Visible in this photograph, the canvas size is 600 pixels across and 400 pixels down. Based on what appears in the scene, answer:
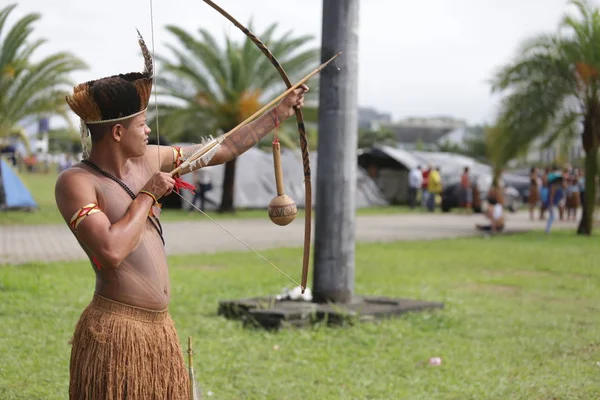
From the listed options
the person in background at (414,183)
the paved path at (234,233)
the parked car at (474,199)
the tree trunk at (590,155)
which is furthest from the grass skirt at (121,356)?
the person in background at (414,183)

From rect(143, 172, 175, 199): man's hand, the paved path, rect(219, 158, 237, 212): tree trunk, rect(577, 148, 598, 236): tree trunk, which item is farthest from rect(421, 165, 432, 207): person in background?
rect(143, 172, 175, 199): man's hand

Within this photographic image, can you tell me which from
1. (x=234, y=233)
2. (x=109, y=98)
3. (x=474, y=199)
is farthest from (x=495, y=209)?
(x=109, y=98)

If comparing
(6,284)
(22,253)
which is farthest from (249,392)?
(22,253)

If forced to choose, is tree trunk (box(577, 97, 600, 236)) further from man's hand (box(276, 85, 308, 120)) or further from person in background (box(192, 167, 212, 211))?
man's hand (box(276, 85, 308, 120))

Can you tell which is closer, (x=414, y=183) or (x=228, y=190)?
(x=228, y=190)

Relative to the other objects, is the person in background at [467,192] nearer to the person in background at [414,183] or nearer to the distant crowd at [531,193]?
the distant crowd at [531,193]

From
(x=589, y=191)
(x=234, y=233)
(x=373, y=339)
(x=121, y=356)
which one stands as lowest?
(x=373, y=339)

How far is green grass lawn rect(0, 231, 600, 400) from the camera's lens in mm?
A: 5902

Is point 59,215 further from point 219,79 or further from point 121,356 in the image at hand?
point 121,356

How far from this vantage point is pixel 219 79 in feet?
75.0

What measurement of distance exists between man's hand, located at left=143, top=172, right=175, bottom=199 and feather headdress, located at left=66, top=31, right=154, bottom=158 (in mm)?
268

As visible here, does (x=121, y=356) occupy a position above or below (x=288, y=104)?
below

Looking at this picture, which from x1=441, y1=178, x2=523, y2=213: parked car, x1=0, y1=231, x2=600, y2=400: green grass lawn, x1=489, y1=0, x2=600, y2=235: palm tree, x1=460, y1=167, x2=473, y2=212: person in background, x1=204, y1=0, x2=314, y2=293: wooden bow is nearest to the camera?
x1=204, y1=0, x2=314, y2=293: wooden bow

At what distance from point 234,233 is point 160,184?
15.1 m
